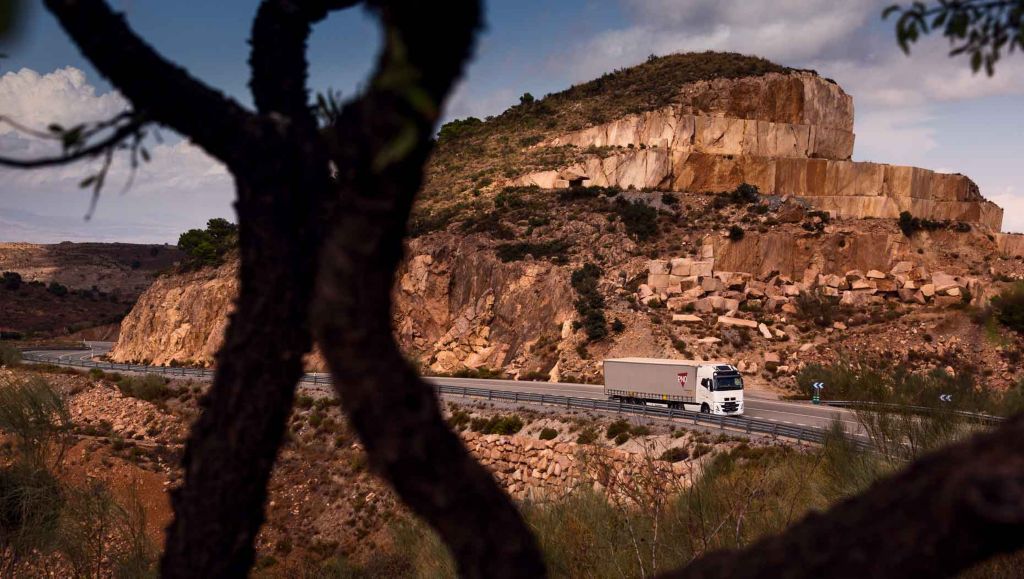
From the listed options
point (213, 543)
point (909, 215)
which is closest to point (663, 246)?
point (909, 215)

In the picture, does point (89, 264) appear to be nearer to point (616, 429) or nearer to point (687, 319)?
point (687, 319)

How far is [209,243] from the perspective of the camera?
61688 millimetres

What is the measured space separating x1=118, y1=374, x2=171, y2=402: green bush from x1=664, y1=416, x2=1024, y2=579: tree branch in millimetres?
43387

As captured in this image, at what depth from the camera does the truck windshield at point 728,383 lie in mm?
26438

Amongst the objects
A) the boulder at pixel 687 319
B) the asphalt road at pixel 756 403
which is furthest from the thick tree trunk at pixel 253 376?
the boulder at pixel 687 319

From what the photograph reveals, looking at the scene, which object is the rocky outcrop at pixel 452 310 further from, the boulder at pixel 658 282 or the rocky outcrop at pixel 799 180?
the rocky outcrop at pixel 799 180

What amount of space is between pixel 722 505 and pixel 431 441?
11438 millimetres

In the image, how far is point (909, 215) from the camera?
56.1 metres

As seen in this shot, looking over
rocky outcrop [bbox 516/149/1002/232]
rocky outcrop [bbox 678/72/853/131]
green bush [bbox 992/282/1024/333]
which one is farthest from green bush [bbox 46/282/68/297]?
green bush [bbox 992/282/1024/333]

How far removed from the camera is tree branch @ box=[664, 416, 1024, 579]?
2043mm

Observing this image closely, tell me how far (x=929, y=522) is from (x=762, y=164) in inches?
2468

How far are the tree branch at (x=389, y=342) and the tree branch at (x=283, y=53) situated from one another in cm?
100

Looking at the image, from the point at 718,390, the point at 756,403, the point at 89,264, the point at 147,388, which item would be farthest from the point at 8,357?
the point at 89,264

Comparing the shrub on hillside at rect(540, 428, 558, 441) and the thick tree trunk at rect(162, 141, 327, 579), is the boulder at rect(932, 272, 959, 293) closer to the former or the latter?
the shrub on hillside at rect(540, 428, 558, 441)
